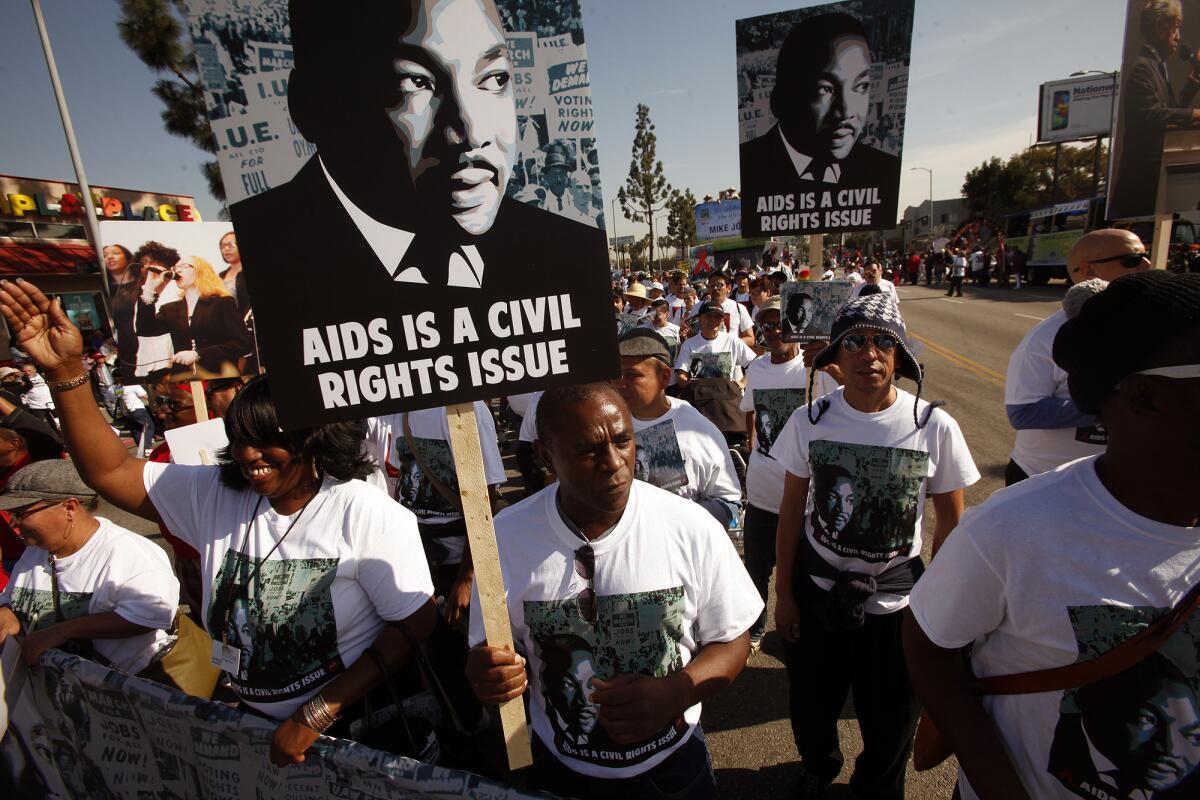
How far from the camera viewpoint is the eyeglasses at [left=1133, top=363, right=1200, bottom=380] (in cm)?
111

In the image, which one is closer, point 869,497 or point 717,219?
point 869,497

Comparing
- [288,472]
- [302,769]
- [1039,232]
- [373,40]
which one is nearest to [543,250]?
[373,40]

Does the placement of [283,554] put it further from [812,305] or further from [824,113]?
[824,113]

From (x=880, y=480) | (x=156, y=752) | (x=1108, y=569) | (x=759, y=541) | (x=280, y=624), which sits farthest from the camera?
(x=759, y=541)

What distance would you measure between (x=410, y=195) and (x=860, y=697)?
2462 mm

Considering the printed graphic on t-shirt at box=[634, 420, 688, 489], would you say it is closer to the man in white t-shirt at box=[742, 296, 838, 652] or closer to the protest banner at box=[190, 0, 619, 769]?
the man in white t-shirt at box=[742, 296, 838, 652]

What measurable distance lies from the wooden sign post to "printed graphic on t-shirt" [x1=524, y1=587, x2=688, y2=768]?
158 mm

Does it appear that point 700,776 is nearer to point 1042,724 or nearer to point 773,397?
point 1042,724

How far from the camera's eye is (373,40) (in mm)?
1382

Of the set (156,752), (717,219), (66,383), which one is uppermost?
(717,219)

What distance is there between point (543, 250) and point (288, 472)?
121 centimetres

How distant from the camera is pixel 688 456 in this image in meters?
2.88

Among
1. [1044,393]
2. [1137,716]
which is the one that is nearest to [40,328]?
[1137,716]

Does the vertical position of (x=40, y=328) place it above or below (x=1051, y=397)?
above
